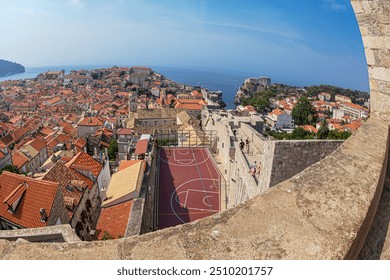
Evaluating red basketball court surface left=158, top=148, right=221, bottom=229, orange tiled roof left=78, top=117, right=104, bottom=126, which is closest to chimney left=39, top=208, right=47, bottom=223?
red basketball court surface left=158, top=148, right=221, bottom=229

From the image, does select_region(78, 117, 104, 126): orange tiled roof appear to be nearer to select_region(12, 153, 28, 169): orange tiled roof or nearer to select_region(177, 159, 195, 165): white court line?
select_region(12, 153, 28, 169): orange tiled roof

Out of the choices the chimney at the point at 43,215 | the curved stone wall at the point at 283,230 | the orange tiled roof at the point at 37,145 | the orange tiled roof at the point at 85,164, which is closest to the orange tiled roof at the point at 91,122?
the orange tiled roof at the point at 37,145

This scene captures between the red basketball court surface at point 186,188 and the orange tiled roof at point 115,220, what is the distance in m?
1.52

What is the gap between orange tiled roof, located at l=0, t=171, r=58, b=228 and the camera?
10.3 meters

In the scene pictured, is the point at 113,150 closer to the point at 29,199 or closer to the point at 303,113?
the point at 29,199

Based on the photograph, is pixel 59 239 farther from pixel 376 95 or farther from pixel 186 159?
pixel 186 159

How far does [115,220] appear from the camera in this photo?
1191cm

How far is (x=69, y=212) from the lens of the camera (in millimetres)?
12547

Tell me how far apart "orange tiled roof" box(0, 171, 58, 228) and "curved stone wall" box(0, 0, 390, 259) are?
1019cm

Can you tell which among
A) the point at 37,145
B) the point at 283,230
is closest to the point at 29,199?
the point at 283,230

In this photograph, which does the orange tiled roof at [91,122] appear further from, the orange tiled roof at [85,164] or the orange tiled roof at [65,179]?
the orange tiled roof at [65,179]

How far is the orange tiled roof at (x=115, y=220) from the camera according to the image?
1087 cm

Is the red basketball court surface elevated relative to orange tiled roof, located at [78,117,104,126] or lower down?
elevated

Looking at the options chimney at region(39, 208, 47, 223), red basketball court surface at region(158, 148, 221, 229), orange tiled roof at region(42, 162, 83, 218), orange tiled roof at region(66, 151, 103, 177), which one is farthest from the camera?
orange tiled roof at region(66, 151, 103, 177)
